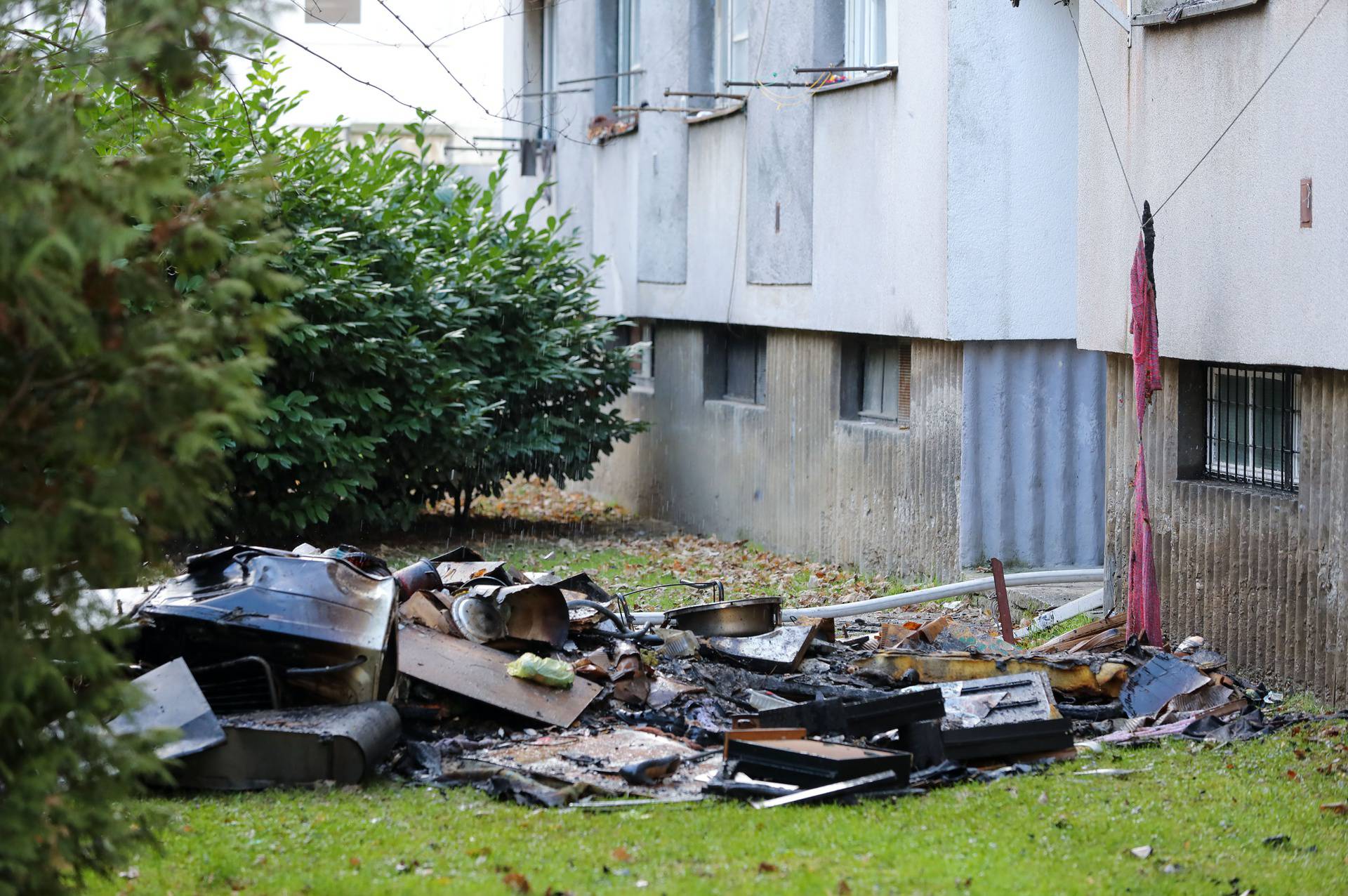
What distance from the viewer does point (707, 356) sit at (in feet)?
63.8

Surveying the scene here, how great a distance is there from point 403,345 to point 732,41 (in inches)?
228

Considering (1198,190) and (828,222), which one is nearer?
(1198,190)

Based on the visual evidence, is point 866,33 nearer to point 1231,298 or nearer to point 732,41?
point 732,41

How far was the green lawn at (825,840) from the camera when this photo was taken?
5.95 metres

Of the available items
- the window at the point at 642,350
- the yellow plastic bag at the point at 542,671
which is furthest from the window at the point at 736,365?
the yellow plastic bag at the point at 542,671

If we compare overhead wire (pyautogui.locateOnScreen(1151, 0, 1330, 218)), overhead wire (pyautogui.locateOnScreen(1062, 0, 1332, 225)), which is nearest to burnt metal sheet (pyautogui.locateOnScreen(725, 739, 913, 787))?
overhead wire (pyautogui.locateOnScreen(1062, 0, 1332, 225))

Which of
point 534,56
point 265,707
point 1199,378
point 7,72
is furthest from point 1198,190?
point 534,56

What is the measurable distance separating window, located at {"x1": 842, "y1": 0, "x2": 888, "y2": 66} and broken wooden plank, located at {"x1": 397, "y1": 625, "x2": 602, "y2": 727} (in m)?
8.60

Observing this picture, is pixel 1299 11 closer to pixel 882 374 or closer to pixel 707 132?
pixel 882 374

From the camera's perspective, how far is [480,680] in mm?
8633

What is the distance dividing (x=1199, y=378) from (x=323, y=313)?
8969 mm

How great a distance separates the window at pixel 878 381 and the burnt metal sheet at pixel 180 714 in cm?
875

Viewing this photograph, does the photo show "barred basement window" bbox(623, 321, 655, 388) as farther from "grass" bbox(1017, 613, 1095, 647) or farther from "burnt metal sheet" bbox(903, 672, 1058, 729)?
"burnt metal sheet" bbox(903, 672, 1058, 729)

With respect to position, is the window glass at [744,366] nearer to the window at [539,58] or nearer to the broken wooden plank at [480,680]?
the window at [539,58]
